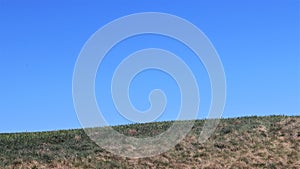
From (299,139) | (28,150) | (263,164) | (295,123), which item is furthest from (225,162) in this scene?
(28,150)

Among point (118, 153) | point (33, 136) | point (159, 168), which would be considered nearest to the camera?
point (159, 168)

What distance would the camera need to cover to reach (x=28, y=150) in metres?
39.9

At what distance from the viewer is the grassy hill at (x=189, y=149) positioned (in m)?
37.1

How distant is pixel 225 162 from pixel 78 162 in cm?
882

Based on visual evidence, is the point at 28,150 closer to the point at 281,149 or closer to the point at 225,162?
the point at 225,162

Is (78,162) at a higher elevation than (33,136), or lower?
lower

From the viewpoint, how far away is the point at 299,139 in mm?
41156

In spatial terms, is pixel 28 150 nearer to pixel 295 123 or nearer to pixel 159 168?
pixel 159 168

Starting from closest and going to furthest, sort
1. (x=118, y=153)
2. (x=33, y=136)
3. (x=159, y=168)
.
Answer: (x=159, y=168), (x=118, y=153), (x=33, y=136)

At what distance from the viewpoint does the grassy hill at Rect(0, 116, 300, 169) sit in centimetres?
3706

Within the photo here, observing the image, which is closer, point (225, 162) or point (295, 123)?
point (225, 162)

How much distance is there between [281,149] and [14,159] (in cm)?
1674

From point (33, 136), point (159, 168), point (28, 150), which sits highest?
point (33, 136)

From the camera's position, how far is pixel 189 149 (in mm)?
39688
